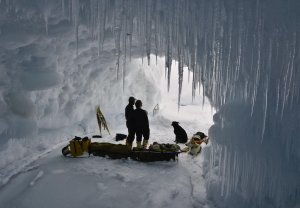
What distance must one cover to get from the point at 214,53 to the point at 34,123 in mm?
6226

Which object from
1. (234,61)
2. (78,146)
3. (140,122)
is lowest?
(78,146)

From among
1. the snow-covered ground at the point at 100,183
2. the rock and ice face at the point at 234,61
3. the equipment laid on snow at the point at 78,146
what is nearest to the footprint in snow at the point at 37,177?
the snow-covered ground at the point at 100,183

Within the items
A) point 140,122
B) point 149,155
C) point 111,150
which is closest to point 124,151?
point 111,150

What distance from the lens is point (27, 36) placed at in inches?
305

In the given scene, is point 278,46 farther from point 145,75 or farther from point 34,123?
point 145,75

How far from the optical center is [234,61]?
4691 millimetres

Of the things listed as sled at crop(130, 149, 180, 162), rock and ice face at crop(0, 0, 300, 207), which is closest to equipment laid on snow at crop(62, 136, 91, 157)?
sled at crop(130, 149, 180, 162)

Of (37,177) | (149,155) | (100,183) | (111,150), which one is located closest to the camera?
(100,183)

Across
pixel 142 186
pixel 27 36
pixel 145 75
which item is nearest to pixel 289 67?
pixel 142 186

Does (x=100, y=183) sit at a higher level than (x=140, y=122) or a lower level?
lower

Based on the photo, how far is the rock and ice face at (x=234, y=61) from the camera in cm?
391

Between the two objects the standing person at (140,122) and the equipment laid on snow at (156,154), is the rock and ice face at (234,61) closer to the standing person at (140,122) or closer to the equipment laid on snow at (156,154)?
the equipment laid on snow at (156,154)

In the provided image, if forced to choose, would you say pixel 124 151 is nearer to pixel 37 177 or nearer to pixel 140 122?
pixel 140 122

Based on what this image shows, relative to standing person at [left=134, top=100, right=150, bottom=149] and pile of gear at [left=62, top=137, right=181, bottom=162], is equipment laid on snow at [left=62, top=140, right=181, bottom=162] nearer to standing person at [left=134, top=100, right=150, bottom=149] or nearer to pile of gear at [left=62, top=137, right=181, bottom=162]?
pile of gear at [left=62, top=137, right=181, bottom=162]
